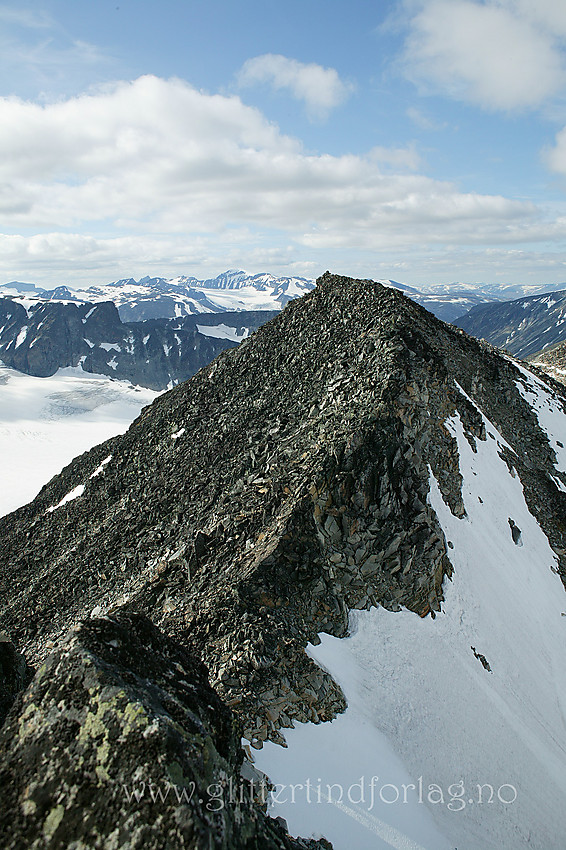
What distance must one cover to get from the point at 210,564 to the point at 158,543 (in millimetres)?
5873

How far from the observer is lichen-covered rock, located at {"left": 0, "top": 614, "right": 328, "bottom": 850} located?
6.95 m

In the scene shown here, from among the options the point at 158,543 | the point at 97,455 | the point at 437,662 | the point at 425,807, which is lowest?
the point at 425,807

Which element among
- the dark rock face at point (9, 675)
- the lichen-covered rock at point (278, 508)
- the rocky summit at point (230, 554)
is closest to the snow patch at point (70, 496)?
the lichen-covered rock at point (278, 508)

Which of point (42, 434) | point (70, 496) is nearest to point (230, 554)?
point (70, 496)

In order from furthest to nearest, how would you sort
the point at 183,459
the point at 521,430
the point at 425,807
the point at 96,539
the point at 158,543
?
the point at 521,430 < the point at 183,459 < the point at 96,539 < the point at 158,543 < the point at 425,807

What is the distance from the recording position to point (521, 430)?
4169cm

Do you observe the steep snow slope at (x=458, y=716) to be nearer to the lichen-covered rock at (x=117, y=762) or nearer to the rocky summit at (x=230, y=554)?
the rocky summit at (x=230, y=554)

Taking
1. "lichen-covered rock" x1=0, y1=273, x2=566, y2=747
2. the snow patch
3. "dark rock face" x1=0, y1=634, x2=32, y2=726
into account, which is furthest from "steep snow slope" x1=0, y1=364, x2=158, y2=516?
"dark rock face" x1=0, y1=634, x2=32, y2=726

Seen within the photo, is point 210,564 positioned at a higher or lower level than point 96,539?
higher

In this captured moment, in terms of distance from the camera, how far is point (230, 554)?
808 inches

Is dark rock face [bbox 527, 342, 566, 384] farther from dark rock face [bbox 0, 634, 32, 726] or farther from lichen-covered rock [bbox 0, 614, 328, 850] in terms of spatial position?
dark rock face [bbox 0, 634, 32, 726]

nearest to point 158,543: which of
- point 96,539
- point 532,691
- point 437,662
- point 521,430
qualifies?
point 96,539

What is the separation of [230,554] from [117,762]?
12.9 meters

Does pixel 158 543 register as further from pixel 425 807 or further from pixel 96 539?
pixel 425 807
